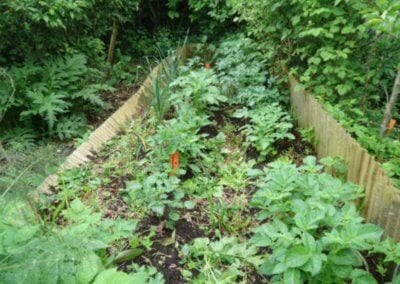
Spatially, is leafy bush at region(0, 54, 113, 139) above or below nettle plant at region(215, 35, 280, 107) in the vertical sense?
above

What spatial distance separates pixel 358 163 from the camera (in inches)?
103

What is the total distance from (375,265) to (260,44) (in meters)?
2.98

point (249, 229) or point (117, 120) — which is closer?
point (249, 229)

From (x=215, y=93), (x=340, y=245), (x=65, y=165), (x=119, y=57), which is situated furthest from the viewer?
(x=119, y=57)

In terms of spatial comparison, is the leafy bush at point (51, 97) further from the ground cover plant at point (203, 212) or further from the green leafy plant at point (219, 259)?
the green leafy plant at point (219, 259)

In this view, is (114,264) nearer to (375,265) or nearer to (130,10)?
(375,265)

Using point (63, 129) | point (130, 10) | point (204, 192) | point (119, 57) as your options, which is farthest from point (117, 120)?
point (130, 10)

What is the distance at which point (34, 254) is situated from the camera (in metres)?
1.62

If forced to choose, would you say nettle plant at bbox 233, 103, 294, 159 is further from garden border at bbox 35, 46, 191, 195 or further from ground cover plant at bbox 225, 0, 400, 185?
garden border at bbox 35, 46, 191, 195

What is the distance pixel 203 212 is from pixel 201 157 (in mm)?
652

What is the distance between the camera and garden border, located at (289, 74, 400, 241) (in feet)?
7.27

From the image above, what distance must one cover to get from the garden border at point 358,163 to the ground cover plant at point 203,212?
0.09m

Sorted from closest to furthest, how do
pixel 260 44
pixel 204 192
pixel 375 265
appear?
1. pixel 375 265
2. pixel 204 192
3. pixel 260 44

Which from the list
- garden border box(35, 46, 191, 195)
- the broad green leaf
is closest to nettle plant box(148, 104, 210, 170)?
garden border box(35, 46, 191, 195)
